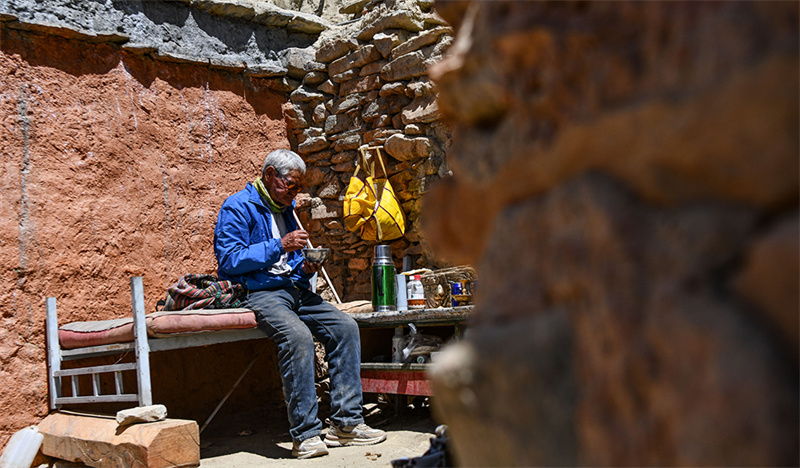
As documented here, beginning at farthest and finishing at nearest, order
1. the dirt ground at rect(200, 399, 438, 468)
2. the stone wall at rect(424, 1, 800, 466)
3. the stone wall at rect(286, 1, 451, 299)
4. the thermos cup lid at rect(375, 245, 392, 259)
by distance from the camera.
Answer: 1. the stone wall at rect(286, 1, 451, 299)
2. the thermos cup lid at rect(375, 245, 392, 259)
3. the dirt ground at rect(200, 399, 438, 468)
4. the stone wall at rect(424, 1, 800, 466)

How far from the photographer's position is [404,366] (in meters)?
3.63

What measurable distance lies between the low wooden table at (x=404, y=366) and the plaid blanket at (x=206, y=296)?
29.6 inches

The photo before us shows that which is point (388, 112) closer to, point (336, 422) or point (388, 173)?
point (388, 173)

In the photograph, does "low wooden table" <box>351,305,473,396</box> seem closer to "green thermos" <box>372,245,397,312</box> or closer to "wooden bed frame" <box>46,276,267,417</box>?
"green thermos" <box>372,245,397,312</box>

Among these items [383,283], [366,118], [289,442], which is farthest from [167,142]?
[289,442]

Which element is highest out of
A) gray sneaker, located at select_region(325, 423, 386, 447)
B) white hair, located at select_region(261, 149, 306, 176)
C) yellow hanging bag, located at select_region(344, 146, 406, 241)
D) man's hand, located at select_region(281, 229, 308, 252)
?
white hair, located at select_region(261, 149, 306, 176)

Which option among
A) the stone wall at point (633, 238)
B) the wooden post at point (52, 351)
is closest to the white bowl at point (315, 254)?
the wooden post at point (52, 351)

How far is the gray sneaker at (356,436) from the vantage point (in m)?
3.45

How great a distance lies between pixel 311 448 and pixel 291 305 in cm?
80

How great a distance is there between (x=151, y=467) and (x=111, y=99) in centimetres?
260

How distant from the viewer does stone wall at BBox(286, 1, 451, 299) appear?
4.56 metres

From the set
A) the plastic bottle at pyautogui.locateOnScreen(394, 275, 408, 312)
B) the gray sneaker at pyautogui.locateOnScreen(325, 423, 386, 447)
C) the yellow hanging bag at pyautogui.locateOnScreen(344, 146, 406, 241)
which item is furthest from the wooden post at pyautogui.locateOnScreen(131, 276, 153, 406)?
the yellow hanging bag at pyautogui.locateOnScreen(344, 146, 406, 241)

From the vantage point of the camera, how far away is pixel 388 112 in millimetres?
4789

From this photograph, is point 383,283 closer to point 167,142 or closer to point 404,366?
point 404,366
